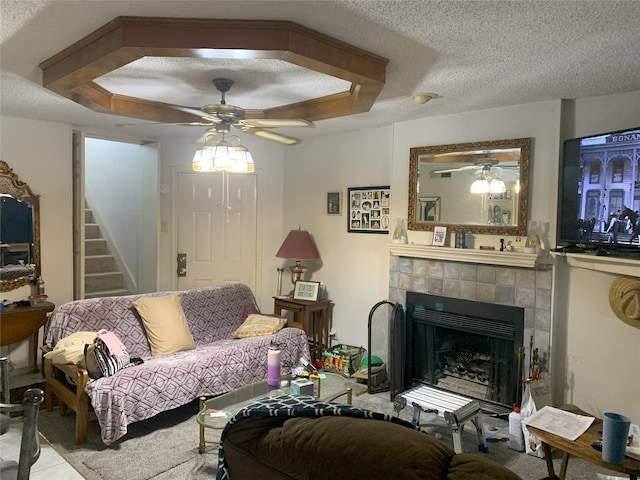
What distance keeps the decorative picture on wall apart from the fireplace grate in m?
0.88

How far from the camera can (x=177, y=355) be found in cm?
346

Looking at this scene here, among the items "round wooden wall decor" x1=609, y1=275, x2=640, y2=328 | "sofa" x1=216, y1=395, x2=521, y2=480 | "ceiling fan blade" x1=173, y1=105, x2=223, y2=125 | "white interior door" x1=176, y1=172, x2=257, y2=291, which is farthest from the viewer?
"white interior door" x1=176, y1=172, x2=257, y2=291

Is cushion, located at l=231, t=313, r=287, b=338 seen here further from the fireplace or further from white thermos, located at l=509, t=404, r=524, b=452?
white thermos, located at l=509, t=404, r=524, b=452

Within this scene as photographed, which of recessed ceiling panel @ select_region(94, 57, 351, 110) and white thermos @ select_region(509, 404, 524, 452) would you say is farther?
white thermos @ select_region(509, 404, 524, 452)

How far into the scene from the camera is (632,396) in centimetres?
295

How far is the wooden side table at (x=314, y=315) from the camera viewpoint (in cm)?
454

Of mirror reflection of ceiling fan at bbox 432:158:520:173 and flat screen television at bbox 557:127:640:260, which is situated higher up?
mirror reflection of ceiling fan at bbox 432:158:520:173

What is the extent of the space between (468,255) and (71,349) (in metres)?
2.87

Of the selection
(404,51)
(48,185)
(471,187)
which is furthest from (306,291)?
(404,51)

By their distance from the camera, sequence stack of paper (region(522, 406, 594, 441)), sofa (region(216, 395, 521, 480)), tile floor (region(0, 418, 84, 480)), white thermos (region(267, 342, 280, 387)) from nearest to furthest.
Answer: sofa (region(216, 395, 521, 480)) < stack of paper (region(522, 406, 594, 441)) < tile floor (region(0, 418, 84, 480)) < white thermos (region(267, 342, 280, 387))

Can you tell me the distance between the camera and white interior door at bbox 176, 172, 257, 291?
16.8ft

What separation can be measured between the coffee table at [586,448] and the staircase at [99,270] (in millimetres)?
4722

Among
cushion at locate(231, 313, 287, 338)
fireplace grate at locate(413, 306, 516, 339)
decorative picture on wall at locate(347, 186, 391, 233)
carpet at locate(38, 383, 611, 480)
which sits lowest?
carpet at locate(38, 383, 611, 480)

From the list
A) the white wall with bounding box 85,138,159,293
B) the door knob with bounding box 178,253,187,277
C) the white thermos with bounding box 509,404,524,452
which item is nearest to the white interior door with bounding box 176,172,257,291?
the door knob with bounding box 178,253,187,277
